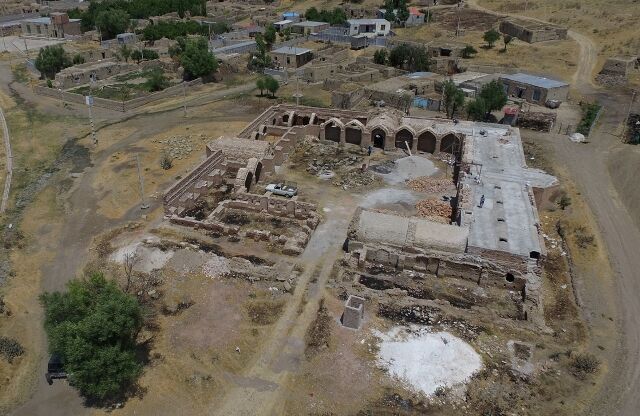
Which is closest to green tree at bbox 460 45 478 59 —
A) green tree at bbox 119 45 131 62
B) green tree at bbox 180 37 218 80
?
green tree at bbox 180 37 218 80

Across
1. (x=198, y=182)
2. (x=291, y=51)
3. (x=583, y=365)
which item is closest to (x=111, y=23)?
(x=291, y=51)

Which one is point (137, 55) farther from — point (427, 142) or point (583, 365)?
point (583, 365)

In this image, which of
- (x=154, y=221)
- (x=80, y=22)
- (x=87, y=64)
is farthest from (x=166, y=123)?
(x=80, y=22)

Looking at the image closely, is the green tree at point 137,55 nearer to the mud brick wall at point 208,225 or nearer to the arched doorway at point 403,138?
the arched doorway at point 403,138

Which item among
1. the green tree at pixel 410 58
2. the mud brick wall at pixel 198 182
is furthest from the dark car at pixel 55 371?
the green tree at pixel 410 58

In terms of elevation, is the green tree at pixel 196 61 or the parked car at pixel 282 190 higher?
the green tree at pixel 196 61

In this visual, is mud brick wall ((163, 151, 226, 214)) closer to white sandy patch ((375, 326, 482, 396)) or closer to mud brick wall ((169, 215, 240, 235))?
mud brick wall ((169, 215, 240, 235))

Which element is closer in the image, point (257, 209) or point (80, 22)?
point (257, 209)

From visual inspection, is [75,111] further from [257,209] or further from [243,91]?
[257,209]
